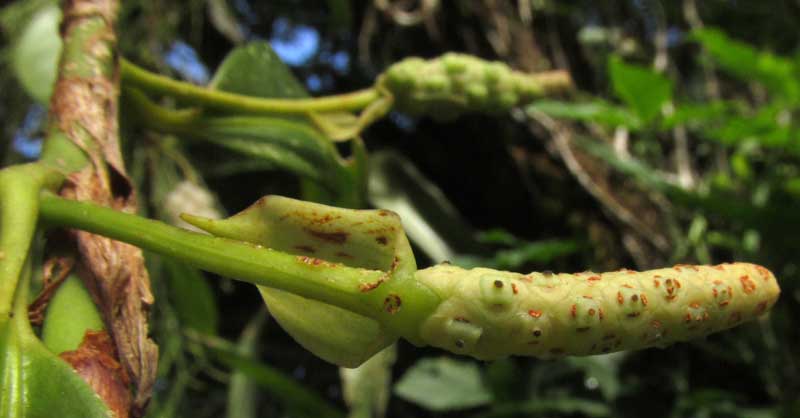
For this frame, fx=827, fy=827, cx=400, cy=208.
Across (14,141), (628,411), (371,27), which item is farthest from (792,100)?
(14,141)

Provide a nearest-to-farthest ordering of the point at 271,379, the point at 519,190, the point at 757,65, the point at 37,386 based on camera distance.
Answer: the point at 37,386
the point at 271,379
the point at 757,65
the point at 519,190

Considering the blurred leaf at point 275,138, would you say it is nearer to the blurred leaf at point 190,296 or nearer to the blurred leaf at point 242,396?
the blurred leaf at point 190,296

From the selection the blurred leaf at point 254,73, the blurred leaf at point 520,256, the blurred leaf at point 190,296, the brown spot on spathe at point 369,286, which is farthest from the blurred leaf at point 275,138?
the blurred leaf at point 520,256

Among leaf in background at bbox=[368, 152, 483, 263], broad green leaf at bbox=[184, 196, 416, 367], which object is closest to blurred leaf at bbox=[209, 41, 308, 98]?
broad green leaf at bbox=[184, 196, 416, 367]

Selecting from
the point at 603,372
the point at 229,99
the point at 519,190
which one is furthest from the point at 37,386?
the point at 519,190

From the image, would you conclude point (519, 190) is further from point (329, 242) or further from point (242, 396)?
point (329, 242)

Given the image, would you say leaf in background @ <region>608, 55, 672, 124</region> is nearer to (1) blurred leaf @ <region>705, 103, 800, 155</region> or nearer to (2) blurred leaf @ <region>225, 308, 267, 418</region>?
(1) blurred leaf @ <region>705, 103, 800, 155</region>
